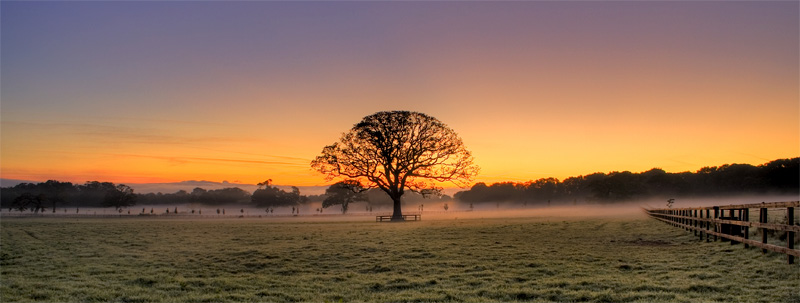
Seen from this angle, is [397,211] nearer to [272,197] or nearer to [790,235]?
[790,235]

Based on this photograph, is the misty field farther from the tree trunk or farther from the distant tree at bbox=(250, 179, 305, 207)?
the distant tree at bbox=(250, 179, 305, 207)

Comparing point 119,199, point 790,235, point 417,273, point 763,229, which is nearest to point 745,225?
point 763,229

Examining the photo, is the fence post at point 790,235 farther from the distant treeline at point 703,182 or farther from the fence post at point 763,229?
the distant treeline at point 703,182

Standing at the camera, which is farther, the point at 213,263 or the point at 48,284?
the point at 213,263

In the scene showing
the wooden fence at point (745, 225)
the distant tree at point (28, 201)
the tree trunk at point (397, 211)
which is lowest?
the distant tree at point (28, 201)

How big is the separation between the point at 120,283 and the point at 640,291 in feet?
42.1

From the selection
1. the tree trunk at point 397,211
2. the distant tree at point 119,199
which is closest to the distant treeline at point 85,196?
the distant tree at point 119,199

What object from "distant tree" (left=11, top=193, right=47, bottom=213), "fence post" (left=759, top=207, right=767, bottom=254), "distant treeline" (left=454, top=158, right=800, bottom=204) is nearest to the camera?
"fence post" (left=759, top=207, right=767, bottom=254)

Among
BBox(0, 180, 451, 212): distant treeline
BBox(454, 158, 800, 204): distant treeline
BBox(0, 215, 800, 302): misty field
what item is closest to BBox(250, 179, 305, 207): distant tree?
BBox(0, 180, 451, 212): distant treeline

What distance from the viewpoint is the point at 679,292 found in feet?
31.6

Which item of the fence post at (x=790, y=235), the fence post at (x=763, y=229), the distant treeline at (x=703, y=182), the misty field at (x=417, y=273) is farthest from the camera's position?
the distant treeline at (x=703, y=182)

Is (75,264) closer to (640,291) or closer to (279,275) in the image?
(279,275)

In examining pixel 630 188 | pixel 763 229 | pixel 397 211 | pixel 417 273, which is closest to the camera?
pixel 763 229

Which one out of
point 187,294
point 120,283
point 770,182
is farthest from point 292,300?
point 770,182
